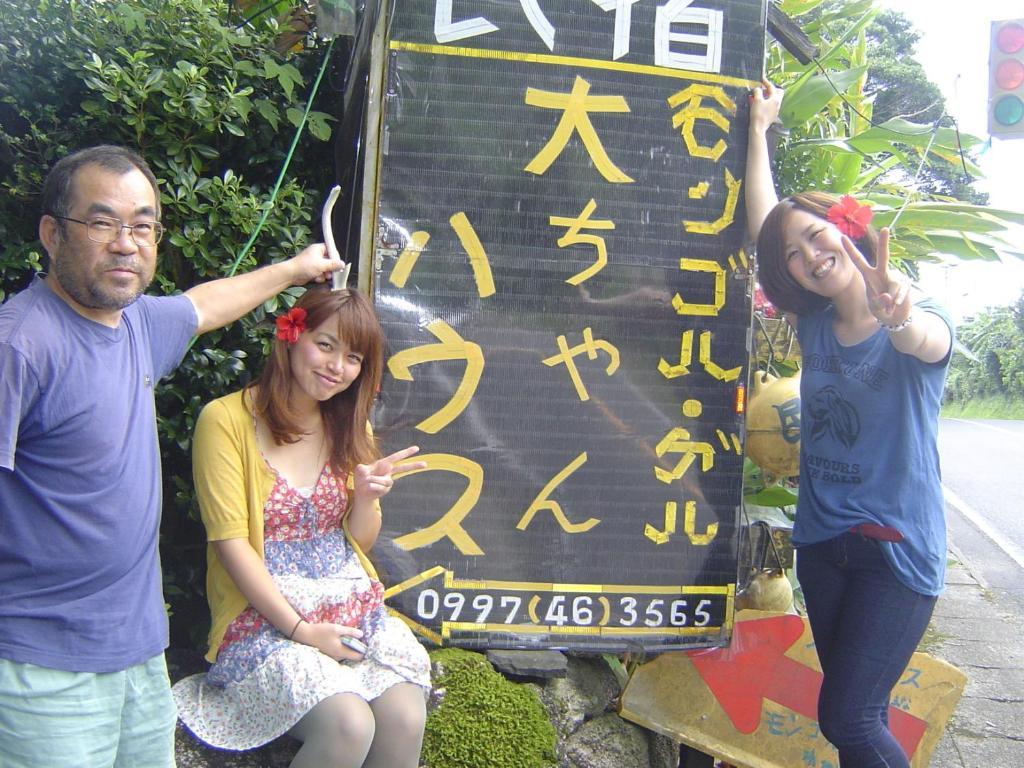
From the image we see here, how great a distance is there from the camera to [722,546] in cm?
357

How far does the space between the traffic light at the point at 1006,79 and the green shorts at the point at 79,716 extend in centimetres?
386

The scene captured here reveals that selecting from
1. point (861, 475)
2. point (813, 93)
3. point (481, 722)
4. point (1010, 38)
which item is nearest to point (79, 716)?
point (481, 722)

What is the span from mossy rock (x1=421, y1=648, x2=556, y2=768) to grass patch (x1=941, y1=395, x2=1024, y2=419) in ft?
72.8

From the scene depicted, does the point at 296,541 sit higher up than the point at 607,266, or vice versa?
the point at 607,266

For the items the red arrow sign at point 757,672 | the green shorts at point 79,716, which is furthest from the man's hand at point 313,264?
the red arrow sign at point 757,672

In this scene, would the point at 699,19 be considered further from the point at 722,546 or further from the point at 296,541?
the point at 296,541

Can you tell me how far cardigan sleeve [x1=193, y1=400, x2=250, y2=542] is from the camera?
2.64 m

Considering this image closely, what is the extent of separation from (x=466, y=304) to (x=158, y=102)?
1.23 meters

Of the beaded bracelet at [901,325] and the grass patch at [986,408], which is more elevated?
the beaded bracelet at [901,325]

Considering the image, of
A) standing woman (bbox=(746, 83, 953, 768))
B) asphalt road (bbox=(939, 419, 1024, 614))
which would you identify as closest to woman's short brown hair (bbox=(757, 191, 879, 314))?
standing woman (bbox=(746, 83, 953, 768))

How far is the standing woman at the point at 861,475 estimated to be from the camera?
9.25 ft

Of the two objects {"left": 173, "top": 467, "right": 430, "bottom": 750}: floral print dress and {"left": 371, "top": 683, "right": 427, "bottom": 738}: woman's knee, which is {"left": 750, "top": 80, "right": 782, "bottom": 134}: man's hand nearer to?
{"left": 173, "top": 467, "right": 430, "bottom": 750}: floral print dress

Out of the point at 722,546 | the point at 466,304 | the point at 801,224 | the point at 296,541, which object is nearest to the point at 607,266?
the point at 466,304

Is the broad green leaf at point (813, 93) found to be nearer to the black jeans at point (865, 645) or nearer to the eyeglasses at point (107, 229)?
the black jeans at point (865, 645)
